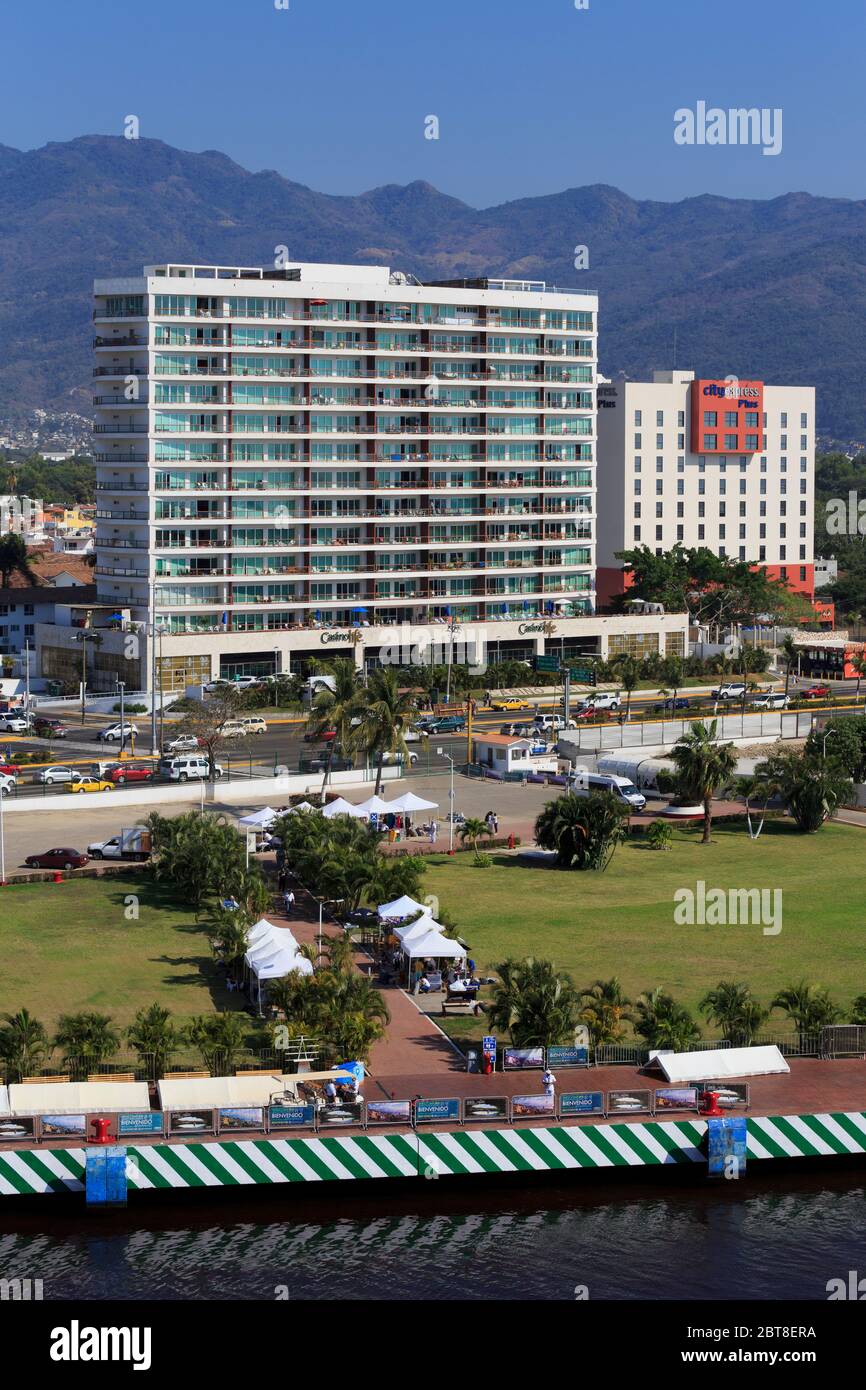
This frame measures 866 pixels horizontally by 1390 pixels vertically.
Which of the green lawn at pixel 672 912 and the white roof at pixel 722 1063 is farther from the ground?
the green lawn at pixel 672 912

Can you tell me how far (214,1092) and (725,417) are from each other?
118594 mm

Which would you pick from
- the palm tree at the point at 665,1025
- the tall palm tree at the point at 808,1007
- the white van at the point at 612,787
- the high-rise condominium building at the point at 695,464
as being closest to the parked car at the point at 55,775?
the white van at the point at 612,787

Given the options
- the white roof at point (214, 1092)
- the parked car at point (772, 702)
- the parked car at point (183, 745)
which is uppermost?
the parked car at point (772, 702)

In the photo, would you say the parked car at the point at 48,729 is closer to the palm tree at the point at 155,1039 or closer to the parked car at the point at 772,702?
the parked car at the point at 772,702

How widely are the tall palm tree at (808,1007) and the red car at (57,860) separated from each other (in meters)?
32.1

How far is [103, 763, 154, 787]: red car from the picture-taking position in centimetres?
9369

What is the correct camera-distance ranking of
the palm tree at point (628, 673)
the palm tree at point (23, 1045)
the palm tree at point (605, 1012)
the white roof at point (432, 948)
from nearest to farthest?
the palm tree at point (23, 1045)
the palm tree at point (605, 1012)
the white roof at point (432, 948)
the palm tree at point (628, 673)

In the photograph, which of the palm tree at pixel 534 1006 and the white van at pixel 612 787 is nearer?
the palm tree at pixel 534 1006

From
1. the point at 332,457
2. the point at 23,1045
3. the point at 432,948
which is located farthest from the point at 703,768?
the point at 332,457

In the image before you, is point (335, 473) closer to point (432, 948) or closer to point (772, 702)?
point (772, 702)

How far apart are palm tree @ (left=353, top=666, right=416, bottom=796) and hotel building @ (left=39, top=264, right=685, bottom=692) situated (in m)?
36.6

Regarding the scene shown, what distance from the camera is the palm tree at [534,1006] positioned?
51.4m
